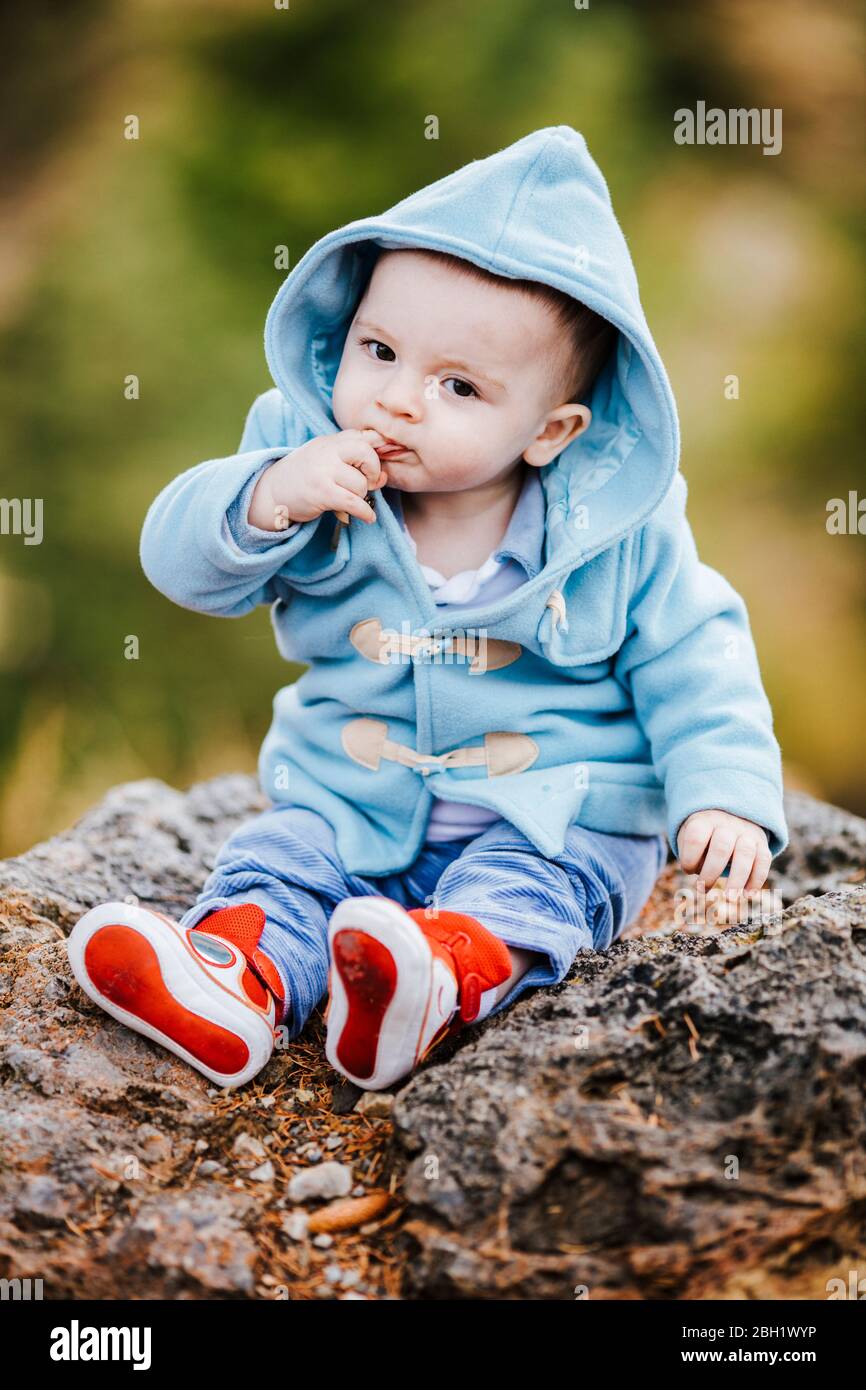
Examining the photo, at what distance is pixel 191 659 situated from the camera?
11.8 ft

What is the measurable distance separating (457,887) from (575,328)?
0.71 meters

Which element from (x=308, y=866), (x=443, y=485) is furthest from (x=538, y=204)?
(x=308, y=866)

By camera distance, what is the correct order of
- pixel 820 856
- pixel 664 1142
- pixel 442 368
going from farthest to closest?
1. pixel 820 856
2. pixel 442 368
3. pixel 664 1142

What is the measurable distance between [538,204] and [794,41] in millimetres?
2456

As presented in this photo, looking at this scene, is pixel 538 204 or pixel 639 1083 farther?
pixel 538 204

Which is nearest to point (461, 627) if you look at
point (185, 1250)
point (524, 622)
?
point (524, 622)

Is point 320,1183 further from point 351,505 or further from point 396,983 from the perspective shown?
point 351,505

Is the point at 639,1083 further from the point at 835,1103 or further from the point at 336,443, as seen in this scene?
the point at 336,443

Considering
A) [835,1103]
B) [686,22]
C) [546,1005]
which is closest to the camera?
[835,1103]

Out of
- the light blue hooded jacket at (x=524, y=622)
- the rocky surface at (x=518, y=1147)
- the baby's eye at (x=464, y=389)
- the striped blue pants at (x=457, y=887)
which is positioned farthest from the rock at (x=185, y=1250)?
the baby's eye at (x=464, y=389)

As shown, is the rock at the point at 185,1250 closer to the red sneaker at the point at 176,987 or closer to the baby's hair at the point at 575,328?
the red sneaker at the point at 176,987

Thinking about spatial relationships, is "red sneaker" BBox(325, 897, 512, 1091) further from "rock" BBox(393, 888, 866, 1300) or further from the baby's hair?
the baby's hair

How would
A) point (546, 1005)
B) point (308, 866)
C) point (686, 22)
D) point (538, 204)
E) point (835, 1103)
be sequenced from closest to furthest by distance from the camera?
point (835, 1103)
point (546, 1005)
point (538, 204)
point (308, 866)
point (686, 22)

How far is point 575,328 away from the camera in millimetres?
1569
